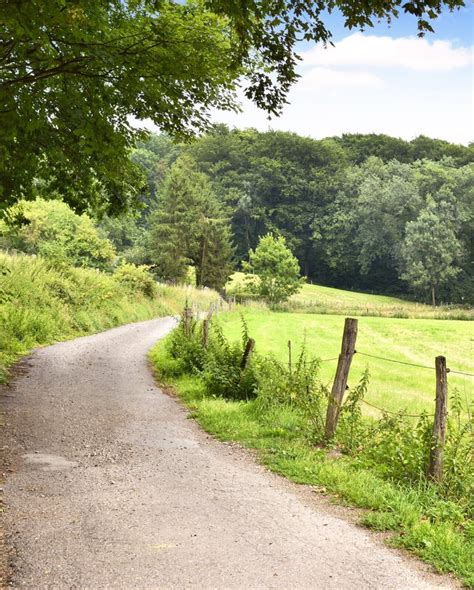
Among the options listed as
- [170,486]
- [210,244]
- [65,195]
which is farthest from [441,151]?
[170,486]

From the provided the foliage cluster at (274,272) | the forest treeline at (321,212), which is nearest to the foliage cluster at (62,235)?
the forest treeline at (321,212)

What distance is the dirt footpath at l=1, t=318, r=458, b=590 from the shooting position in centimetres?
463

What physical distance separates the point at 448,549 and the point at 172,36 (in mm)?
8586

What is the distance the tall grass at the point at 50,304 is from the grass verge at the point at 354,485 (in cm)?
602

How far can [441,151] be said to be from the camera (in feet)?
322

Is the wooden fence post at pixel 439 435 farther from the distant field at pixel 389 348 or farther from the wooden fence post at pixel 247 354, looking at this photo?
the wooden fence post at pixel 247 354

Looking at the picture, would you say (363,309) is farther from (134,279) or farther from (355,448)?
(355,448)

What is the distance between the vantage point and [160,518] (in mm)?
5793

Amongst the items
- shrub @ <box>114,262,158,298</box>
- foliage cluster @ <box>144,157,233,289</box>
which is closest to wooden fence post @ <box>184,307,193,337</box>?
shrub @ <box>114,262,158,298</box>

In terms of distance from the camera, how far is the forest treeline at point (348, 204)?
76312 mm

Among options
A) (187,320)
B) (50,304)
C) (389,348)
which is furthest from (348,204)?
(187,320)

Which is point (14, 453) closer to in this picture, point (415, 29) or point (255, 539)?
point (255, 539)

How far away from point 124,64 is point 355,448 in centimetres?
693

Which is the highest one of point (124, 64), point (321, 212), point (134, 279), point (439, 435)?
point (321, 212)
